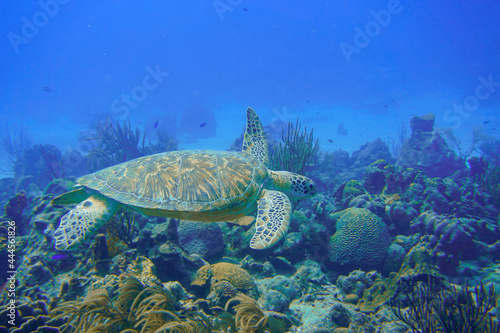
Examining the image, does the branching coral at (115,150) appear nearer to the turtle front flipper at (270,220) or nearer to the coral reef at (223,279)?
the turtle front flipper at (270,220)

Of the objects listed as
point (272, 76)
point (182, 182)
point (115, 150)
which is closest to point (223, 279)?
point (182, 182)

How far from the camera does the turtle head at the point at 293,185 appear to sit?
4.50 m

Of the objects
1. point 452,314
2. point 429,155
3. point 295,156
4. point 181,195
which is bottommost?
point 452,314

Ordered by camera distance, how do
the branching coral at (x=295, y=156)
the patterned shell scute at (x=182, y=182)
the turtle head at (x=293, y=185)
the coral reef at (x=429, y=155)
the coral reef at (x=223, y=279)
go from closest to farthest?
1. the coral reef at (x=223, y=279)
2. the patterned shell scute at (x=182, y=182)
3. the turtle head at (x=293, y=185)
4. the branching coral at (x=295, y=156)
5. the coral reef at (x=429, y=155)

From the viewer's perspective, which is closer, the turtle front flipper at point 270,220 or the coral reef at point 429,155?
the turtle front flipper at point 270,220

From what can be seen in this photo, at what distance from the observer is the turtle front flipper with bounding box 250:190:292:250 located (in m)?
3.11

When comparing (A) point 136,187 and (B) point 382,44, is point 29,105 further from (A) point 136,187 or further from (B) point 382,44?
(B) point 382,44

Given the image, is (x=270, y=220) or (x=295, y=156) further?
(x=295, y=156)

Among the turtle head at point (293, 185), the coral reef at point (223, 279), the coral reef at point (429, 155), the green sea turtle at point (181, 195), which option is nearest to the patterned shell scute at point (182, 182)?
the green sea turtle at point (181, 195)

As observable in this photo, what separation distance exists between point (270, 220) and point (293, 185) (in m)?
1.32

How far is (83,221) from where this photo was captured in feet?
10.4

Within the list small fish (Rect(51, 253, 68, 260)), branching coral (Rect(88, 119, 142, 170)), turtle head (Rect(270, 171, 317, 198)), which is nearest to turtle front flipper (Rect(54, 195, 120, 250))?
small fish (Rect(51, 253, 68, 260))

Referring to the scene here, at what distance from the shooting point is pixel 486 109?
153ft

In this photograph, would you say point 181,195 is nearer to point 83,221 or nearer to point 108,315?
point 83,221
